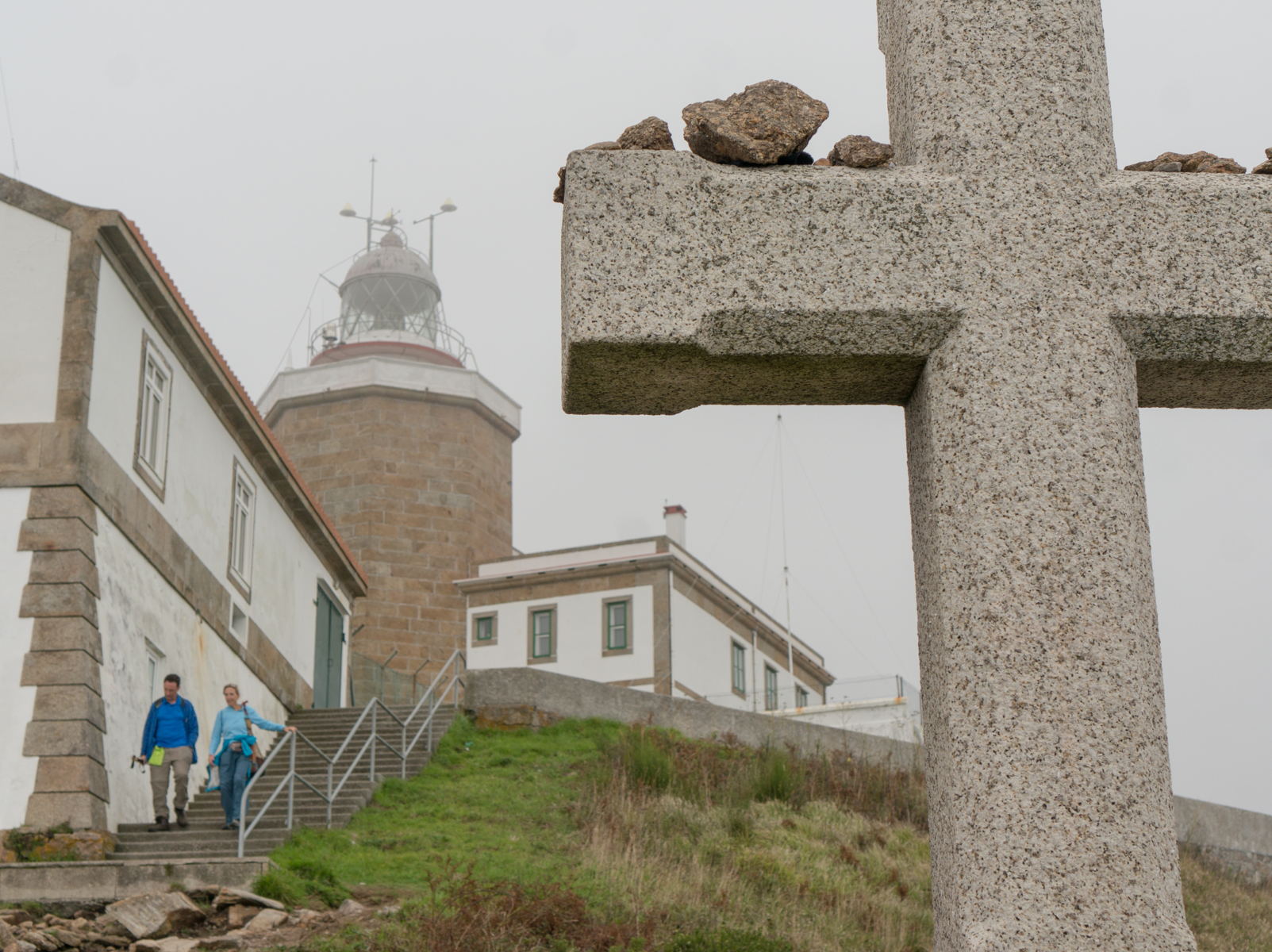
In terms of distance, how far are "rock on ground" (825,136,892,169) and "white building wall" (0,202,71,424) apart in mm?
11532

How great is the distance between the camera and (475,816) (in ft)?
45.6

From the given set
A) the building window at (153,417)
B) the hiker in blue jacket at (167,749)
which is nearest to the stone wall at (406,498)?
the building window at (153,417)

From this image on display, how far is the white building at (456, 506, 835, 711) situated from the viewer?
33.3 m

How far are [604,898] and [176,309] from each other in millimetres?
8754

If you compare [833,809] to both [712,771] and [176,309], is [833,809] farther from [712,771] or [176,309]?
[176,309]

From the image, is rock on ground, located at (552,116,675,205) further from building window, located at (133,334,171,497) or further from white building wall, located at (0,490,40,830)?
building window, located at (133,334,171,497)

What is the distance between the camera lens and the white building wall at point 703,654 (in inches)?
1312

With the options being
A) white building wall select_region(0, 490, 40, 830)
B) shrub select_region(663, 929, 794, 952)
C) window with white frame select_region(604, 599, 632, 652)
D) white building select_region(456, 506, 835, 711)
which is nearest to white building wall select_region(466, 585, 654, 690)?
white building select_region(456, 506, 835, 711)

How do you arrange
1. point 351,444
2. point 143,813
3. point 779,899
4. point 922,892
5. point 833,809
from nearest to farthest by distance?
point 779,899, point 922,892, point 143,813, point 833,809, point 351,444

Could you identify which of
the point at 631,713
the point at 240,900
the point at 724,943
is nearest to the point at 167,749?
the point at 240,900

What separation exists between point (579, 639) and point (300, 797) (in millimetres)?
20027

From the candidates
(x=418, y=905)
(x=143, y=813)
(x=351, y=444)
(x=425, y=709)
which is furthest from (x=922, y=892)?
(x=351, y=444)

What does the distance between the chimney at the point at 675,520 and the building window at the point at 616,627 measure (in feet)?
14.7

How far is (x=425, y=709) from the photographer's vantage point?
61.5 feet
